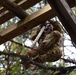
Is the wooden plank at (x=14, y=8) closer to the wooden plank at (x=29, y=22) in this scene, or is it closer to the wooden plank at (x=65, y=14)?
the wooden plank at (x=29, y=22)

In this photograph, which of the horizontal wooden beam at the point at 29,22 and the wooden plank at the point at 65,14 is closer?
the wooden plank at the point at 65,14

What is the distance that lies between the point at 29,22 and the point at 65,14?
0.60m

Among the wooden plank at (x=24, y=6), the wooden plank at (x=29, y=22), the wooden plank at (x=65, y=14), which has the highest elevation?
the wooden plank at (x=24, y=6)

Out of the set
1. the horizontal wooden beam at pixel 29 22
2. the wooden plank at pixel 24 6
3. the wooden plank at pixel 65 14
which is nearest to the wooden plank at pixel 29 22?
the horizontal wooden beam at pixel 29 22

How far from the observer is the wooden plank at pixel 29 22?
7.23 feet

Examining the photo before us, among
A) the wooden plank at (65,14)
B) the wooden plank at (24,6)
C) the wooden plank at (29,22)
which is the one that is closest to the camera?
the wooden plank at (65,14)

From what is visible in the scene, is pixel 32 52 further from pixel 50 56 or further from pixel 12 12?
pixel 12 12

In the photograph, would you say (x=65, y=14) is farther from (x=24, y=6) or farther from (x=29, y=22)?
(x=24, y=6)

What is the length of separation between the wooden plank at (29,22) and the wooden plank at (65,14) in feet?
1.14

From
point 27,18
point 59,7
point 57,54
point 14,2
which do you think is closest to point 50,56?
point 57,54

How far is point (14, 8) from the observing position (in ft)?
7.54

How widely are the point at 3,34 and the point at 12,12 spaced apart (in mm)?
270

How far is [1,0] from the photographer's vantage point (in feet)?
7.13

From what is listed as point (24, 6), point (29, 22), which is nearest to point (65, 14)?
point (29, 22)
